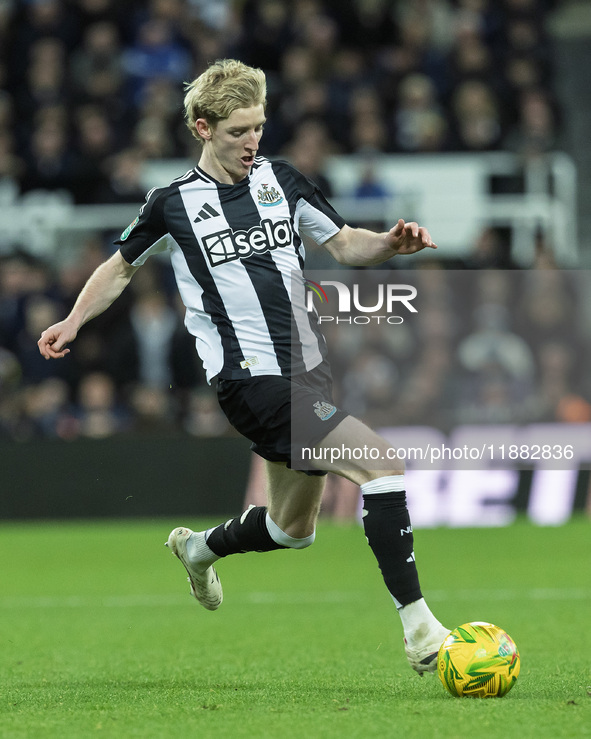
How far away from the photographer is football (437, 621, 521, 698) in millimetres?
4516

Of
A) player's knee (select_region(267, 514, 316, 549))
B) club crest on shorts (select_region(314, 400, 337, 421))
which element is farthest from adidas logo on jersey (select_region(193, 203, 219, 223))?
player's knee (select_region(267, 514, 316, 549))

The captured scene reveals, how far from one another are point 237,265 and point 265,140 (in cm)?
923

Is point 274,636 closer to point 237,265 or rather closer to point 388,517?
point 388,517

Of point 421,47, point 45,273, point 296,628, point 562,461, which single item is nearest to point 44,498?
point 45,273

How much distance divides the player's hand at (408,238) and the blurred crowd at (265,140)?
6483mm

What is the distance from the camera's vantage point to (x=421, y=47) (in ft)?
49.3

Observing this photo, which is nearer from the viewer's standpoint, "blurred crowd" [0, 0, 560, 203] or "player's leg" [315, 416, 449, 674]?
"player's leg" [315, 416, 449, 674]

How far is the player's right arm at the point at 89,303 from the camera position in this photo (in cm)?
507

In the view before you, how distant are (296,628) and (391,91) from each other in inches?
354

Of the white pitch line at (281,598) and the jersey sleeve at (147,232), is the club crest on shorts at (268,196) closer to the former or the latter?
the jersey sleeve at (147,232)

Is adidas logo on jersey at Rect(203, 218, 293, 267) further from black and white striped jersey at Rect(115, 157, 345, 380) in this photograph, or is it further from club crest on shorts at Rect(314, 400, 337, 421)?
club crest on shorts at Rect(314, 400, 337, 421)

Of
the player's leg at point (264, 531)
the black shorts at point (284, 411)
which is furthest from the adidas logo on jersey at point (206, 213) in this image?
the player's leg at point (264, 531)

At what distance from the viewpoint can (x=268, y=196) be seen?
523cm

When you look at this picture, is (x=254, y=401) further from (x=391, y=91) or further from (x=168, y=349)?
(x=391, y=91)
